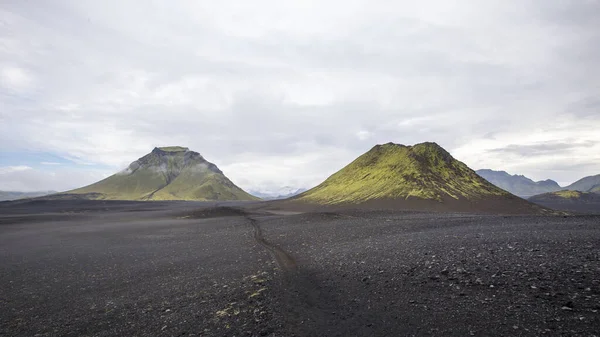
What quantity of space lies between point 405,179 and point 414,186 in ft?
14.8

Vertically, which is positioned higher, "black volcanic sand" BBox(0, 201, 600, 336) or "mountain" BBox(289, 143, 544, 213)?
"mountain" BBox(289, 143, 544, 213)

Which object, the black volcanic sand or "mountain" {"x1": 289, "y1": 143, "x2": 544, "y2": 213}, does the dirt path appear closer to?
the black volcanic sand

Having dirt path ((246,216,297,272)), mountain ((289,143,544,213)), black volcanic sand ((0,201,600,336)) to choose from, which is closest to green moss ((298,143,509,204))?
mountain ((289,143,544,213))

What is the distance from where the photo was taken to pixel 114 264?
19484 mm

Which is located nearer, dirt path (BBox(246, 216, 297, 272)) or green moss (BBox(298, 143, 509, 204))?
dirt path (BBox(246, 216, 297, 272))

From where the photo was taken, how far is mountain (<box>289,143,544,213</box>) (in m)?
56.1

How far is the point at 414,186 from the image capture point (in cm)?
6391

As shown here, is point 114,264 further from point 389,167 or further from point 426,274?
point 389,167

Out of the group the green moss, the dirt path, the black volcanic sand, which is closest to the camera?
the black volcanic sand

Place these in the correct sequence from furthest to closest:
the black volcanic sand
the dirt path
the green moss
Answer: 1. the green moss
2. the dirt path
3. the black volcanic sand

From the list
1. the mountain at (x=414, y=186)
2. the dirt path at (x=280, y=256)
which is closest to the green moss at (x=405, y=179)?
the mountain at (x=414, y=186)

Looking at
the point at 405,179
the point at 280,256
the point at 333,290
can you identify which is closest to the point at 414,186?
the point at 405,179

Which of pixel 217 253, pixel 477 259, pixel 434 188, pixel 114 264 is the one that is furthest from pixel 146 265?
pixel 434 188

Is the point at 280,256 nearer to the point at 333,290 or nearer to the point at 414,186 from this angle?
the point at 333,290
